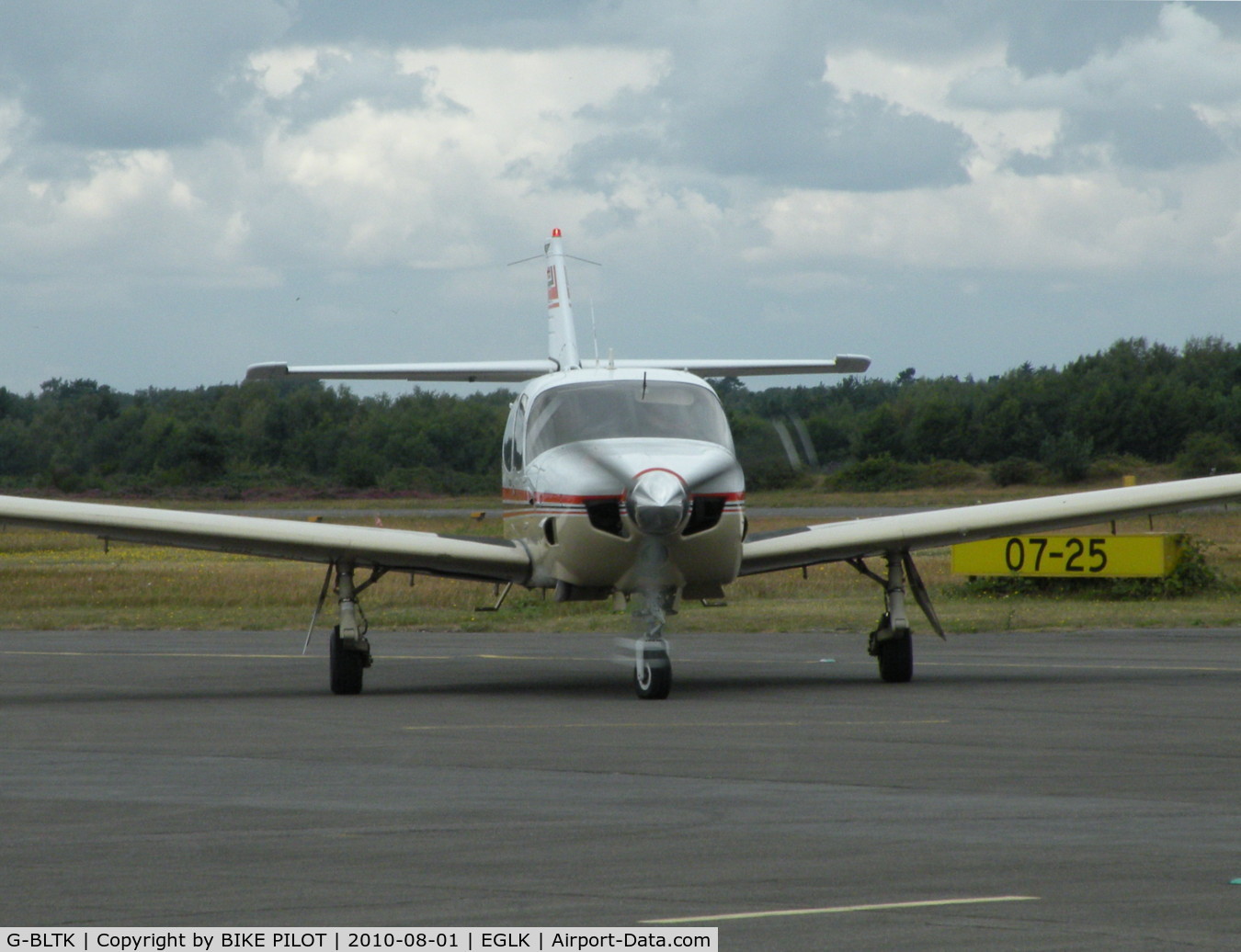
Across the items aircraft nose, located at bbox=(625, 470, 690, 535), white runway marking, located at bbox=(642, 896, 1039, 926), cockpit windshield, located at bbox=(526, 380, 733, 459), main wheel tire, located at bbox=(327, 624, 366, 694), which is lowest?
white runway marking, located at bbox=(642, 896, 1039, 926)

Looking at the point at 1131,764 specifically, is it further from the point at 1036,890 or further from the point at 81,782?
the point at 81,782

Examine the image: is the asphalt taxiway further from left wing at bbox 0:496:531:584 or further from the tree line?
the tree line

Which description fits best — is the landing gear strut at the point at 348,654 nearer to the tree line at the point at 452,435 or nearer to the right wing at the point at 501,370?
the right wing at the point at 501,370

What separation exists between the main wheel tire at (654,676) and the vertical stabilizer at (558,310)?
7213mm

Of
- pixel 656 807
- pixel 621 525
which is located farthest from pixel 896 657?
pixel 656 807

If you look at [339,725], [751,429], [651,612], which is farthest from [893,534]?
[339,725]

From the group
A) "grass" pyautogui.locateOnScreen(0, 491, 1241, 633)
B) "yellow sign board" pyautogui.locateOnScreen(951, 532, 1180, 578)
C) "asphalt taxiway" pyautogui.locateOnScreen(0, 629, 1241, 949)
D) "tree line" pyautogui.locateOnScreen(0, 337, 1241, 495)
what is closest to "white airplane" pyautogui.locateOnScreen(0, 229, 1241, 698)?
"asphalt taxiway" pyautogui.locateOnScreen(0, 629, 1241, 949)

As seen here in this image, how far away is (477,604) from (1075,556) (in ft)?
32.3

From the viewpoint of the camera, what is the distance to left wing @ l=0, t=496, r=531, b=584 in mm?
15203

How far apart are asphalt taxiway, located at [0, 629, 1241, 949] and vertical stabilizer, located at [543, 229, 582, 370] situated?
6.21 m

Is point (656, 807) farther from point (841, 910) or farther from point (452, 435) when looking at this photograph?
point (452, 435)

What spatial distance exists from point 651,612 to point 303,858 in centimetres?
703

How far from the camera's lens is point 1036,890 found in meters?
6.16

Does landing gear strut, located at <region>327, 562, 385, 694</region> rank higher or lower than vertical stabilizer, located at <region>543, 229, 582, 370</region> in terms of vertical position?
lower
